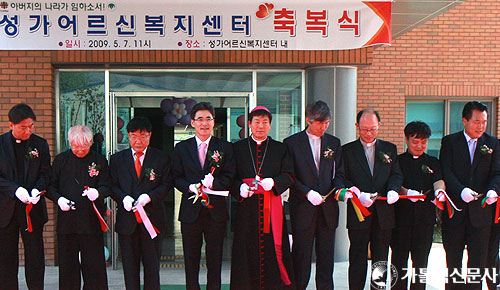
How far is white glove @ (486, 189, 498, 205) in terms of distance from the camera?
4264 mm

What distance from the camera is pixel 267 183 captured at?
4156 millimetres

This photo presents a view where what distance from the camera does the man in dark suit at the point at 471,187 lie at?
4.39 m

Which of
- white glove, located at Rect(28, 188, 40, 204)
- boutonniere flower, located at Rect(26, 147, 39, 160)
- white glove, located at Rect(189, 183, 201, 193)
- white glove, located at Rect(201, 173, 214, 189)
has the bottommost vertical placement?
white glove, located at Rect(28, 188, 40, 204)

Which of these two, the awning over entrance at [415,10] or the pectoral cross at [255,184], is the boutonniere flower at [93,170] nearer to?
the pectoral cross at [255,184]

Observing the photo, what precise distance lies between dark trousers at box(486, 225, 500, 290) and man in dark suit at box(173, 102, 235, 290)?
2670 mm

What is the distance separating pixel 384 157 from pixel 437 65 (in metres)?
3.57

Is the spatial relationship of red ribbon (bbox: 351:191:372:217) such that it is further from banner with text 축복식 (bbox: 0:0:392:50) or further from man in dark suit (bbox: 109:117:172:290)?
man in dark suit (bbox: 109:117:172:290)

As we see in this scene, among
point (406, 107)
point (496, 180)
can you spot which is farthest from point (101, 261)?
point (406, 107)

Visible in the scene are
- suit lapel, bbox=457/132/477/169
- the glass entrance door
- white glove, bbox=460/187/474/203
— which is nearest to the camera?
white glove, bbox=460/187/474/203

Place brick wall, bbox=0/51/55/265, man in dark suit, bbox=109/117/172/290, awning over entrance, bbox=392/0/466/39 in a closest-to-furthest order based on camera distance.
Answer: man in dark suit, bbox=109/117/172/290
awning over entrance, bbox=392/0/466/39
brick wall, bbox=0/51/55/265

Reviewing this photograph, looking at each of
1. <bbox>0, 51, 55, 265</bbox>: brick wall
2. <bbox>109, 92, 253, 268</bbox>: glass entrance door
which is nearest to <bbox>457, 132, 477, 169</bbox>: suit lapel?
<bbox>109, 92, 253, 268</bbox>: glass entrance door

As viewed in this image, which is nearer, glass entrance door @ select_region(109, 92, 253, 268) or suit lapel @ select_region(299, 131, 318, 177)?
suit lapel @ select_region(299, 131, 318, 177)

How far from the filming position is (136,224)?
4.14 m

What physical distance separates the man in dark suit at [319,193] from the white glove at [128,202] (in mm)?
1500
